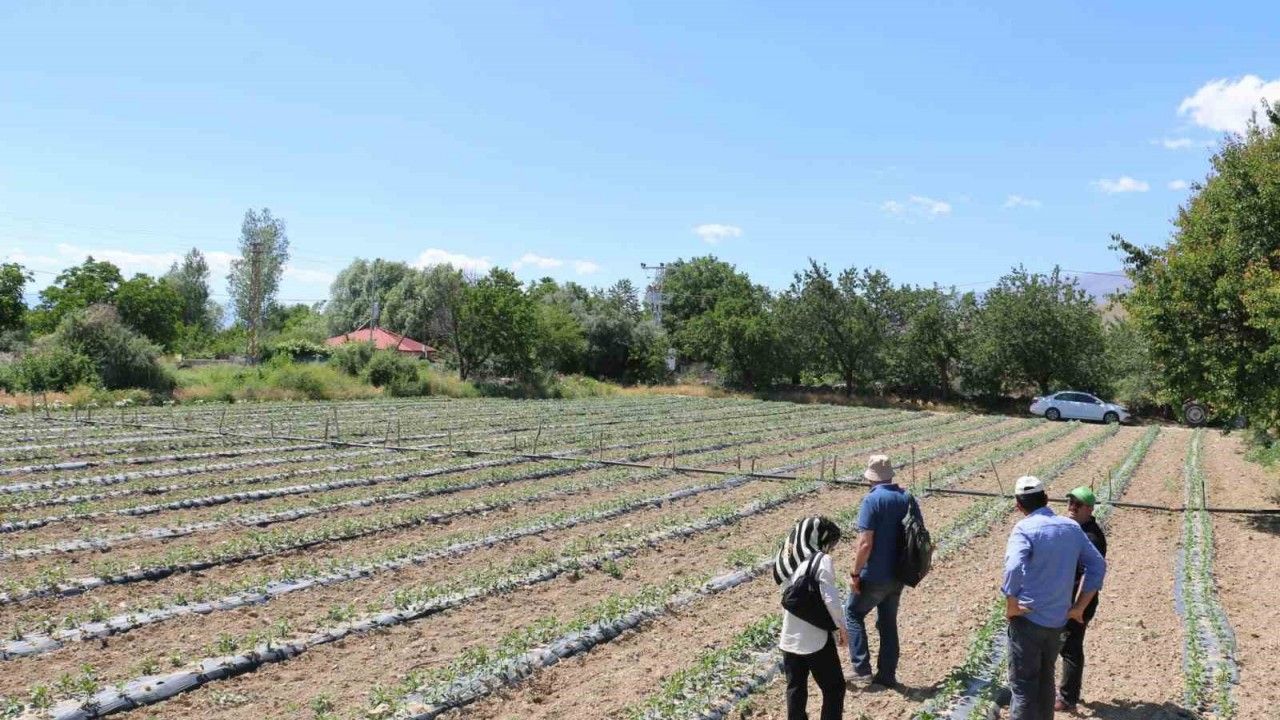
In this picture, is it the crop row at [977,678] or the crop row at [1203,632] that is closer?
the crop row at [977,678]

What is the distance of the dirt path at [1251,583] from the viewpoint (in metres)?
6.24

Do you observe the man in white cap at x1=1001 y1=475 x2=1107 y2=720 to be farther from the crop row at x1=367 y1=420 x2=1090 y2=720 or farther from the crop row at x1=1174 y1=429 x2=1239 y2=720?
the crop row at x1=367 y1=420 x2=1090 y2=720

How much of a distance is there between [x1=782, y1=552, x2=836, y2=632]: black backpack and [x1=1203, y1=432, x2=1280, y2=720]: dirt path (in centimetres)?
336

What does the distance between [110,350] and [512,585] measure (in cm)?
3154

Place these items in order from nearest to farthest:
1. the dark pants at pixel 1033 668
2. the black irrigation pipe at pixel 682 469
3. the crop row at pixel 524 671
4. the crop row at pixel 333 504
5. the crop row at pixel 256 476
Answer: the dark pants at pixel 1033 668, the crop row at pixel 524 671, the crop row at pixel 333 504, the crop row at pixel 256 476, the black irrigation pipe at pixel 682 469

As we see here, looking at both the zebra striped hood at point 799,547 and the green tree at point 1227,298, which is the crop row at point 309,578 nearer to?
the zebra striped hood at point 799,547

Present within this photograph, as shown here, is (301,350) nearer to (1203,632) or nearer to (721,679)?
(721,679)

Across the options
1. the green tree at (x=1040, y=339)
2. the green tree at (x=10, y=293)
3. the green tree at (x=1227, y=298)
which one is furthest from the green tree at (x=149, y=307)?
the green tree at (x=1227, y=298)

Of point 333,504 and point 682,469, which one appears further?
point 682,469

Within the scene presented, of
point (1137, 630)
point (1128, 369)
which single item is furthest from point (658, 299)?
point (1137, 630)

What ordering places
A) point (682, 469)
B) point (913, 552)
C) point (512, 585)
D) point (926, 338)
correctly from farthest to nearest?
point (926, 338) < point (682, 469) < point (512, 585) < point (913, 552)

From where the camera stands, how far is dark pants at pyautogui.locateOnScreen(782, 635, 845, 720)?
4.87 metres

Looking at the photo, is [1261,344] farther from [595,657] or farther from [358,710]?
[358,710]

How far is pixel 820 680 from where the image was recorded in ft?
16.2
